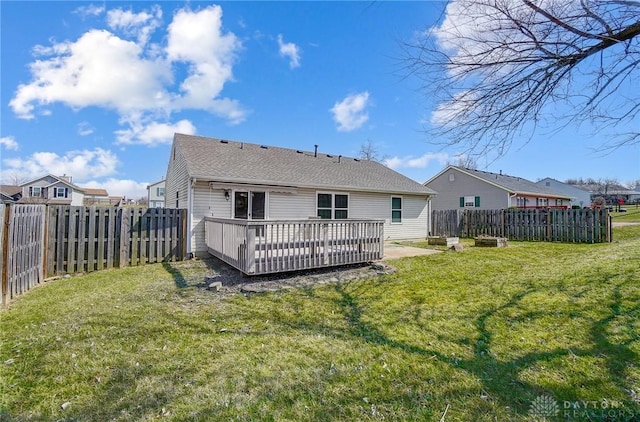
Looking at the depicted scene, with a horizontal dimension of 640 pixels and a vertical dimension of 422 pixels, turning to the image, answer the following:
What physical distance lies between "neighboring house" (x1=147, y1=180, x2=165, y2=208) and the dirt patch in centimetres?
4589

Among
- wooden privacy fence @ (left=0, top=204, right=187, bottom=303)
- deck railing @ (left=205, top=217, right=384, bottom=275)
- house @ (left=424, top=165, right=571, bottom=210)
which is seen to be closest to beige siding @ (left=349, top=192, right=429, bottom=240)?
deck railing @ (left=205, top=217, right=384, bottom=275)

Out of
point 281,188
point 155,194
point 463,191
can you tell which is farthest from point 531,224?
point 155,194

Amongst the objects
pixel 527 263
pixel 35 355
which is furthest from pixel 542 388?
pixel 527 263

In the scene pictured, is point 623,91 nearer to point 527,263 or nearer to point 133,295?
point 527,263

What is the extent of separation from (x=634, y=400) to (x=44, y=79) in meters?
12.9

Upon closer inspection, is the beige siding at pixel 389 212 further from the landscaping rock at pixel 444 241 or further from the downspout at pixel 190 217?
the downspout at pixel 190 217

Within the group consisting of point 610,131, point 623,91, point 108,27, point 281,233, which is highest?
point 108,27

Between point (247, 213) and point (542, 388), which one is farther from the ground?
point (247, 213)

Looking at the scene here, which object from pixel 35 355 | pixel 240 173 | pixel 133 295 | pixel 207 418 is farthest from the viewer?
pixel 240 173

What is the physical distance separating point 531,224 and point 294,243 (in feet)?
43.3

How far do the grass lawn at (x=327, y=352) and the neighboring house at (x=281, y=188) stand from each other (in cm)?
470

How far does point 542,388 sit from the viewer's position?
8.25 ft

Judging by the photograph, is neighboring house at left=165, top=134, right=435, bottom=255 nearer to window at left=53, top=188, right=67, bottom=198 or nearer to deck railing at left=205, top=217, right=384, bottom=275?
deck railing at left=205, top=217, right=384, bottom=275

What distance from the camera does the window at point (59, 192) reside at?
41.4 m
